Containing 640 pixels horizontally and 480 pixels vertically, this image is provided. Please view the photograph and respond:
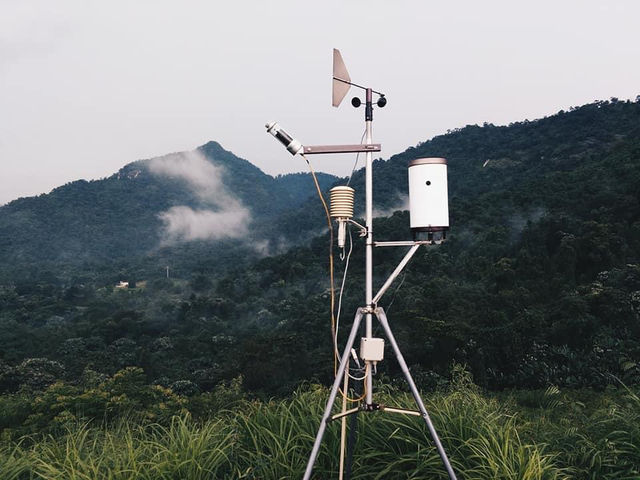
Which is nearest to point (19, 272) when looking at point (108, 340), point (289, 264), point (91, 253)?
point (91, 253)

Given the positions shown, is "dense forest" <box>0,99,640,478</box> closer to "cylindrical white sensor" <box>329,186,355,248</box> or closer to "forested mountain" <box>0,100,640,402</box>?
"forested mountain" <box>0,100,640,402</box>

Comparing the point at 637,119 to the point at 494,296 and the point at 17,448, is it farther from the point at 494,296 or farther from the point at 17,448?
the point at 17,448

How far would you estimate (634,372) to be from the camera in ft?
37.9

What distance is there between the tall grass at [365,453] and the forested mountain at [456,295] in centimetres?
104

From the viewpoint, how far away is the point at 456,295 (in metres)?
22.8

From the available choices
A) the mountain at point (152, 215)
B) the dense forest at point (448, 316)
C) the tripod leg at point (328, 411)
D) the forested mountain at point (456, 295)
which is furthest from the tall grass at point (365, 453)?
the mountain at point (152, 215)

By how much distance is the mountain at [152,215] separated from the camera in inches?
3059

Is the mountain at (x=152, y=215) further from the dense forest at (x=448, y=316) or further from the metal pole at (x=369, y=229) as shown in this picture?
the metal pole at (x=369, y=229)

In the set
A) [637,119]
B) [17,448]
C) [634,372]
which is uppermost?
[637,119]

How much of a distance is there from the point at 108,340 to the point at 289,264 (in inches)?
663

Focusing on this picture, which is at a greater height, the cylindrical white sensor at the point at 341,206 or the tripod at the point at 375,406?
the cylindrical white sensor at the point at 341,206

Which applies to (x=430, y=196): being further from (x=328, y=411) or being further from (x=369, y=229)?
(x=328, y=411)

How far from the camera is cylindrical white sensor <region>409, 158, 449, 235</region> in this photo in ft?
7.82

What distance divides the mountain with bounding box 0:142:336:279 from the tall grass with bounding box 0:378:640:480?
66.7 metres
